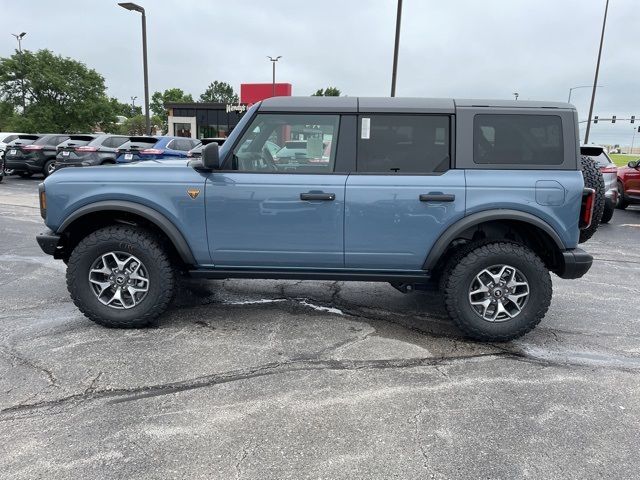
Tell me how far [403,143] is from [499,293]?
1.39 m

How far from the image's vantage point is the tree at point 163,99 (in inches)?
3472

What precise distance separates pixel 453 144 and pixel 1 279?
4.95 metres

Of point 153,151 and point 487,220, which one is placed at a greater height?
point 153,151

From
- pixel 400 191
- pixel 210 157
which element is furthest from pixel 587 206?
pixel 210 157

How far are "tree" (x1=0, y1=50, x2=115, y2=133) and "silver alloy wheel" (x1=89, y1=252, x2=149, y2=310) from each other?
38.9 metres

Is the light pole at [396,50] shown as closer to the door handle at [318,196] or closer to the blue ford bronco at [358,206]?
the blue ford bronco at [358,206]

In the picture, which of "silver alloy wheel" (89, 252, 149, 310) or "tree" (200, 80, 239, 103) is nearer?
"silver alloy wheel" (89, 252, 149, 310)

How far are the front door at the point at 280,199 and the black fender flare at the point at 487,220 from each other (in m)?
0.77

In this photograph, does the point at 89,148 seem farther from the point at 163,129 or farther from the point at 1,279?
the point at 163,129

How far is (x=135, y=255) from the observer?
383 centimetres

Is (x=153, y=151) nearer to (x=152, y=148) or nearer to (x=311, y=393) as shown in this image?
(x=152, y=148)

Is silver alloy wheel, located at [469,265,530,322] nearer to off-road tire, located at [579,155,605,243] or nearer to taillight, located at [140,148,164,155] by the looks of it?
off-road tire, located at [579,155,605,243]

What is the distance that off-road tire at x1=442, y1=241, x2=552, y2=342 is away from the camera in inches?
146

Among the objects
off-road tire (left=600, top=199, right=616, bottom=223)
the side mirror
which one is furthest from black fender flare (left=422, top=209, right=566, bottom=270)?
off-road tire (left=600, top=199, right=616, bottom=223)
